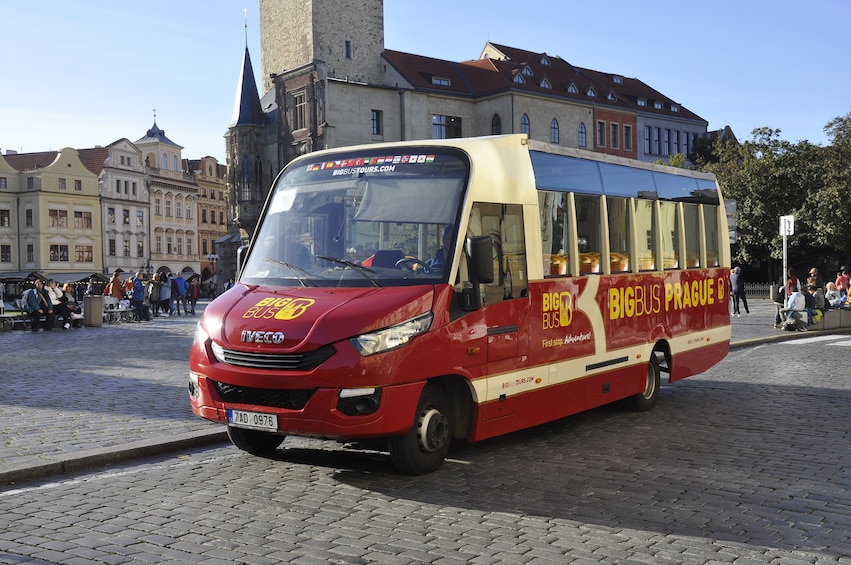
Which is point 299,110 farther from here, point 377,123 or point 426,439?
point 426,439

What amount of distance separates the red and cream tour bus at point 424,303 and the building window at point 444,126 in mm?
63578

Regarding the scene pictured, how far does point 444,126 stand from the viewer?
7469 cm

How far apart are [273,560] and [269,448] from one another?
334 centimetres

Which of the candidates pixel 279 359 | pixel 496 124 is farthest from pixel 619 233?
pixel 496 124

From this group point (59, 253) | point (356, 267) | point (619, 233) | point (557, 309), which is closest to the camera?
point (356, 267)

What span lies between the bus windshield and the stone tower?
6157 cm

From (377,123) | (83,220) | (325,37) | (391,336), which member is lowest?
(391,336)

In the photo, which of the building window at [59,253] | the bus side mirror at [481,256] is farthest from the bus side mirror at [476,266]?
the building window at [59,253]

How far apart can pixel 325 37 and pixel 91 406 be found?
61.7m

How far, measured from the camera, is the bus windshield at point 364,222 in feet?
26.3

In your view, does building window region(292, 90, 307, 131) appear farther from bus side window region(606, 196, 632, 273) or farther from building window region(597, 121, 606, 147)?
bus side window region(606, 196, 632, 273)

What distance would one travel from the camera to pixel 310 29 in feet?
228

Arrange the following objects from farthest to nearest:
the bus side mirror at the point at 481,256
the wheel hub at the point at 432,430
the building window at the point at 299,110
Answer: the building window at the point at 299,110 → the bus side mirror at the point at 481,256 → the wheel hub at the point at 432,430

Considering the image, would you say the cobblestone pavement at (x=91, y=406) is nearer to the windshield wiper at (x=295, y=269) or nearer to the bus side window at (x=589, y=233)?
the windshield wiper at (x=295, y=269)
